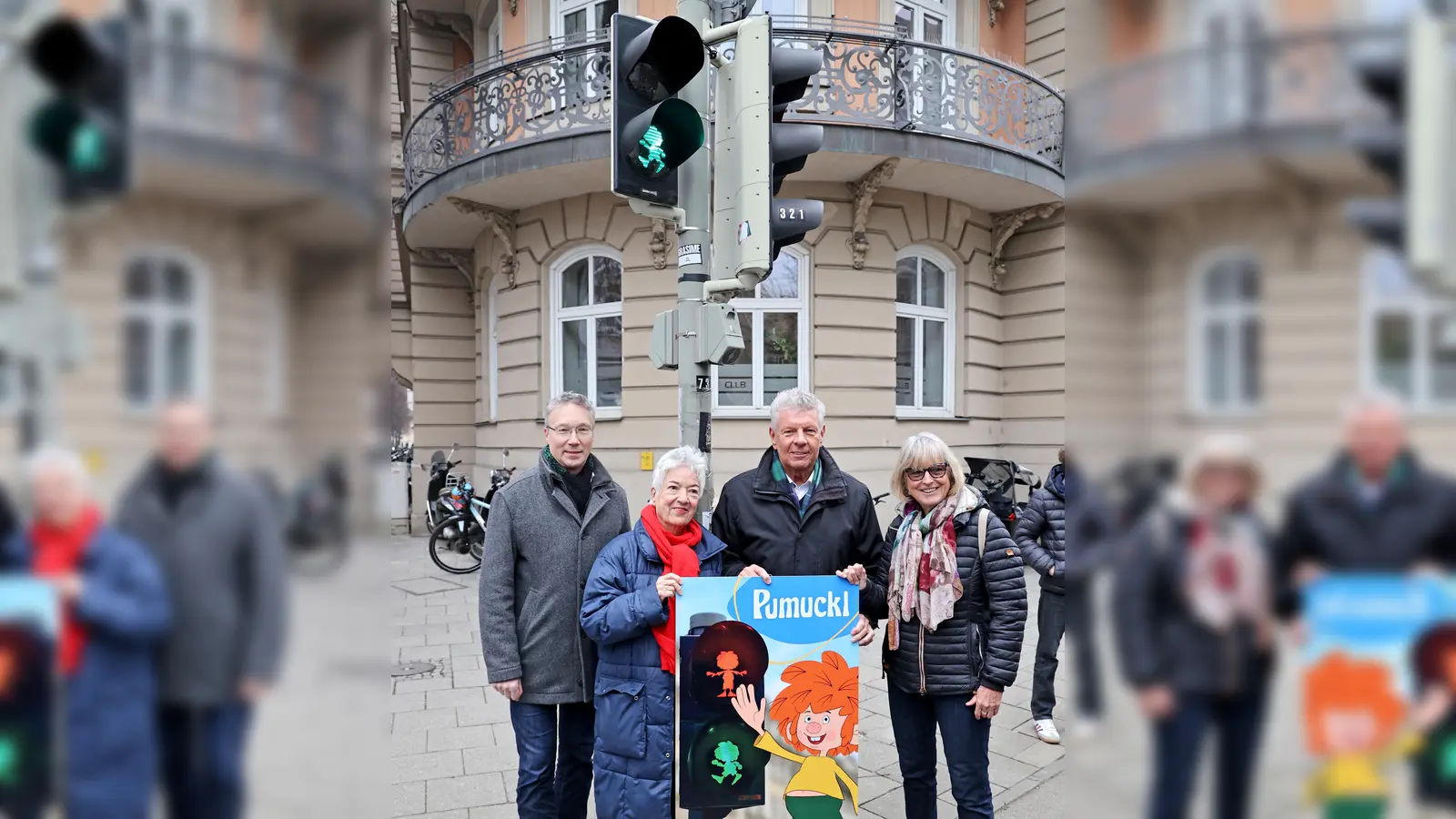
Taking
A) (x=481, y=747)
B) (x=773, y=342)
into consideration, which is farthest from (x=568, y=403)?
(x=773, y=342)

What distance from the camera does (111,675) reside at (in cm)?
47

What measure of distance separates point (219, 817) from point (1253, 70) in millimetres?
784

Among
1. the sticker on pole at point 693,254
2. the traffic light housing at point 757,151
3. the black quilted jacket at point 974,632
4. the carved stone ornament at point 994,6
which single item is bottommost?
the black quilted jacket at point 974,632

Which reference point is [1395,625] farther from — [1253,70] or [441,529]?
[441,529]

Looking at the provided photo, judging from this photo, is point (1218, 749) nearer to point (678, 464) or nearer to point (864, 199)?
point (678, 464)

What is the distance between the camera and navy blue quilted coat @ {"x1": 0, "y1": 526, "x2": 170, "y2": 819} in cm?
46

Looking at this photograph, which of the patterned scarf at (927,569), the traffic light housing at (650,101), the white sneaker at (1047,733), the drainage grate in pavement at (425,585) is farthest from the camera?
the drainage grate in pavement at (425,585)

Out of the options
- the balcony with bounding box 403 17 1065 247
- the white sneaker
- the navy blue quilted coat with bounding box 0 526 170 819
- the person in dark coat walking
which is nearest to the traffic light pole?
the person in dark coat walking

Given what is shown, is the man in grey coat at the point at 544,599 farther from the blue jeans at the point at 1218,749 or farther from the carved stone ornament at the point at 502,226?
the carved stone ornament at the point at 502,226

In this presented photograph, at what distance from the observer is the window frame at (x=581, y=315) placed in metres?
10.8

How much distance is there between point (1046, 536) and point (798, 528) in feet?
6.69

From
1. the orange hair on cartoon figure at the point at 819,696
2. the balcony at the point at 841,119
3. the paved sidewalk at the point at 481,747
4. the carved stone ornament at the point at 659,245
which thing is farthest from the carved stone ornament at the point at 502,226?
the orange hair on cartoon figure at the point at 819,696

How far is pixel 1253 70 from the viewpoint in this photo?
51 cm

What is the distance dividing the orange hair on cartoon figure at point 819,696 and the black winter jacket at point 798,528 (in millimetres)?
318
